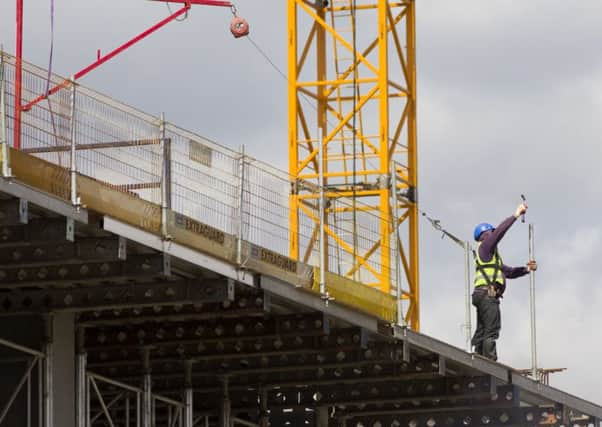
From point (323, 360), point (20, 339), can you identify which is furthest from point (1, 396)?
point (323, 360)

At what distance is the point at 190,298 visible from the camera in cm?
3466

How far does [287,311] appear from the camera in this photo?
38.0 metres

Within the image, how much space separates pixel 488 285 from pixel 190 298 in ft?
30.0

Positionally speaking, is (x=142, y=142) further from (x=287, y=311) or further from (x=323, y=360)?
(x=323, y=360)

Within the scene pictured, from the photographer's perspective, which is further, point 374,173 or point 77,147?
point 374,173

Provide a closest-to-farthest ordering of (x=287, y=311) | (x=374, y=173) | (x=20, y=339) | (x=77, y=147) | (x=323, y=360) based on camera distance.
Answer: (x=77, y=147), (x=20, y=339), (x=287, y=311), (x=323, y=360), (x=374, y=173)

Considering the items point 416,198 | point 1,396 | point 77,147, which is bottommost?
point 1,396

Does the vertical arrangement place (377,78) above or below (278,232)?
above

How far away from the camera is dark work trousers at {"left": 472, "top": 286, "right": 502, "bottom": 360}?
42.3 m

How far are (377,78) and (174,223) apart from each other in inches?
1180

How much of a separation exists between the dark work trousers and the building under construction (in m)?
0.54

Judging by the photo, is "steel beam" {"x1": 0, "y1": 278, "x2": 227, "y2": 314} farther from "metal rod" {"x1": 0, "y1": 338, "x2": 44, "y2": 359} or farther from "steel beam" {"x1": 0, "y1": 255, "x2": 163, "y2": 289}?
"steel beam" {"x1": 0, "y1": 255, "x2": 163, "y2": 289}

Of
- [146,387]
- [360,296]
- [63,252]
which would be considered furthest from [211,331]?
[63,252]

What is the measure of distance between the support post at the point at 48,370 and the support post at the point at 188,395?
17.3 feet
